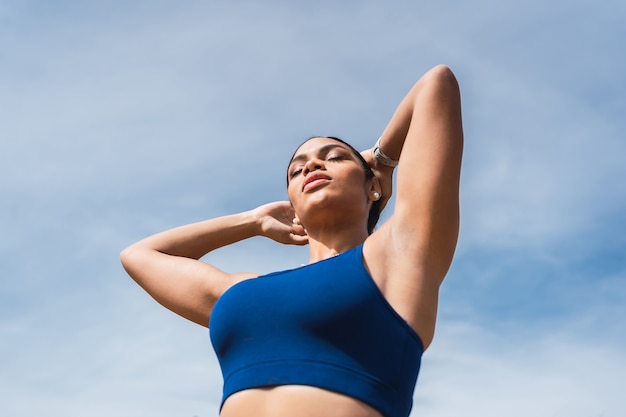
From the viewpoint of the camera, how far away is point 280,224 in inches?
177

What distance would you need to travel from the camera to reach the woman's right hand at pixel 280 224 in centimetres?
443

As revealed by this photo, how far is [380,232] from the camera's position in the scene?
3.38 m

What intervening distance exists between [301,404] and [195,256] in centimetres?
180

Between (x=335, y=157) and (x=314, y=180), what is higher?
(x=335, y=157)

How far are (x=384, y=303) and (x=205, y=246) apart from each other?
5.68ft

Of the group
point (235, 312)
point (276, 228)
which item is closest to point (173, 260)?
point (276, 228)

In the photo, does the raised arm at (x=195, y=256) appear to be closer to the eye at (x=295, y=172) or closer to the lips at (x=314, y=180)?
the eye at (x=295, y=172)

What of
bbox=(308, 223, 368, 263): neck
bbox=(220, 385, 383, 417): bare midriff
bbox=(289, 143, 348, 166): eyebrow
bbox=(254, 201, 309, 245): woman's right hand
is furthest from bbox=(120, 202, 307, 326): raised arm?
bbox=(220, 385, 383, 417): bare midriff

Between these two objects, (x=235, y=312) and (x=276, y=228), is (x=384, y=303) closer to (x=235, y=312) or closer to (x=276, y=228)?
(x=235, y=312)

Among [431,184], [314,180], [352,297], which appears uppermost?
[314,180]

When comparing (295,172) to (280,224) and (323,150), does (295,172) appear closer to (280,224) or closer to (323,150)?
(323,150)

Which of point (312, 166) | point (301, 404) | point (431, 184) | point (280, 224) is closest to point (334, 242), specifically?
point (312, 166)

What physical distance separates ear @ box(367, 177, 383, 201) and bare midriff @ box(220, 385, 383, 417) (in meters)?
1.46

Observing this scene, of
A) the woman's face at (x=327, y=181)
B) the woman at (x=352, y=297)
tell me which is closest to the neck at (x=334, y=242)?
the woman at (x=352, y=297)
